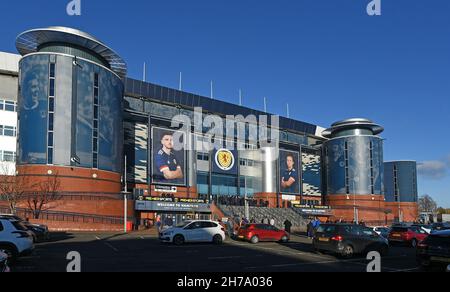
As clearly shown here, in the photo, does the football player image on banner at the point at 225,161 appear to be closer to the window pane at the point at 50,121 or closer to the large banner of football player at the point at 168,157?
the large banner of football player at the point at 168,157

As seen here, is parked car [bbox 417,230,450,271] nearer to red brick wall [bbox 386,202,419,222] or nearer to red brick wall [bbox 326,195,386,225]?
red brick wall [bbox 326,195,386,225]

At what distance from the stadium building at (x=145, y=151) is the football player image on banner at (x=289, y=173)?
27 cm

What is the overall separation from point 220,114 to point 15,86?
31510 mm

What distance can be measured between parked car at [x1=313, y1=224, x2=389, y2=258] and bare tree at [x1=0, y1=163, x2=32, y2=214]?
1160 inches

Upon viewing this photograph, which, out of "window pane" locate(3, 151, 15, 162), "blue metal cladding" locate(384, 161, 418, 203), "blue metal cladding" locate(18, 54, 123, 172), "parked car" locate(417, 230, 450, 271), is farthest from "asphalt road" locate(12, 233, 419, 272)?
"blue metal cladding" locate(384, 161, 418, 203)

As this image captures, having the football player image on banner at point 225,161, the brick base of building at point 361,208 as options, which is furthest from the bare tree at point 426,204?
the football player image on banner at point 225,161

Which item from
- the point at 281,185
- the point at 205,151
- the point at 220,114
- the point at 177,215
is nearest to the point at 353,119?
the point at 281,185

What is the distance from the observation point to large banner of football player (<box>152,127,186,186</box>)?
59781mm

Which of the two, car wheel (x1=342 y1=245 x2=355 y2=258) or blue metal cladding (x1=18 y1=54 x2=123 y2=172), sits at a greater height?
blue metal cladding (x1=18 y1=54 x2=123 y2=172)

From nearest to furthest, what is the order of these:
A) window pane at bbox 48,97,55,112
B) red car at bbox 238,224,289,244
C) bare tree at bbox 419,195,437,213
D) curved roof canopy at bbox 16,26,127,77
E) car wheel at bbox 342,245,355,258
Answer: car wheel at bbox 342,245,355,258 → red car at bbox 238,224,289,244 → window pane at bbox 48,97,55,112 → curved roof canopy at bbox 16,26,127,77 → bare tree at bbox 419,195,437,213

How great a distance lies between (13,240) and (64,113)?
33347 millimetres

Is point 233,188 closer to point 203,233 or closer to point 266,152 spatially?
point 266,152

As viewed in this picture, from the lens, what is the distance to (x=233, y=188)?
233 ft

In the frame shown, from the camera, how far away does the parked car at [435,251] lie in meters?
13.8
